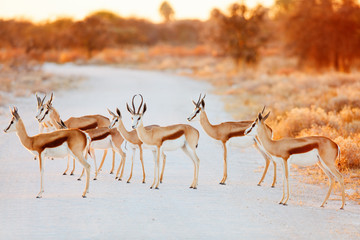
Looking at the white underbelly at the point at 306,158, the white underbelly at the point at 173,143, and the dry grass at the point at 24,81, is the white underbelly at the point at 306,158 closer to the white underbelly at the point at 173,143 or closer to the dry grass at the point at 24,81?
the white underbelly at the point at 173,143

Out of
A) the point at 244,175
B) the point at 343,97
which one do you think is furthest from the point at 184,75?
the point at 244,175

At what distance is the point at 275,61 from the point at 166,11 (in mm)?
89135

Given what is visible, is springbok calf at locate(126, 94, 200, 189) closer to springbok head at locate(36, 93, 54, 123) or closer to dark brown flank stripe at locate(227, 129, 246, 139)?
dark brown flank stripe at locate(227, 129, 246, 139)

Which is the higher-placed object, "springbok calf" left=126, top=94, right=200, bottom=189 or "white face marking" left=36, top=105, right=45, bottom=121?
"white face marking" left=36, top=105, right=45, bottom=121

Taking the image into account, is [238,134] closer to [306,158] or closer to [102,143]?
[306,158]

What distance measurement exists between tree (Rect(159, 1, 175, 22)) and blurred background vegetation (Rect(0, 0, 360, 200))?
64.3 meters

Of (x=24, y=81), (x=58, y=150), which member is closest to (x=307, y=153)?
(x=58, y=150)

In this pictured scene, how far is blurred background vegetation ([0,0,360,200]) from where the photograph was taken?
1462 centimetres

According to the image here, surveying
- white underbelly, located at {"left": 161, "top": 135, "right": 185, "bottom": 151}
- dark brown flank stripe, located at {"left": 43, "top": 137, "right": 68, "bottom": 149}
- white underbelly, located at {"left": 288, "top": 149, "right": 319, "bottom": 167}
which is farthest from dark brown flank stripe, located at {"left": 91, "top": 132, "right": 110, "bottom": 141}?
white underbelly, located at {"left": 288, "top": 149, "right": 319, "bottom": 167}

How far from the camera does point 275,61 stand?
164 ft

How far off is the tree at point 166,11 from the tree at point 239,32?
95.2 metres

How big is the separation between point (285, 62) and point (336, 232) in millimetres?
42577

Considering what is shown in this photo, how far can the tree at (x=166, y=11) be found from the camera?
13525 cm

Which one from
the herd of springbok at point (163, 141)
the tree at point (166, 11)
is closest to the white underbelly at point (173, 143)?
the herd of springbok at point (163, 141)
